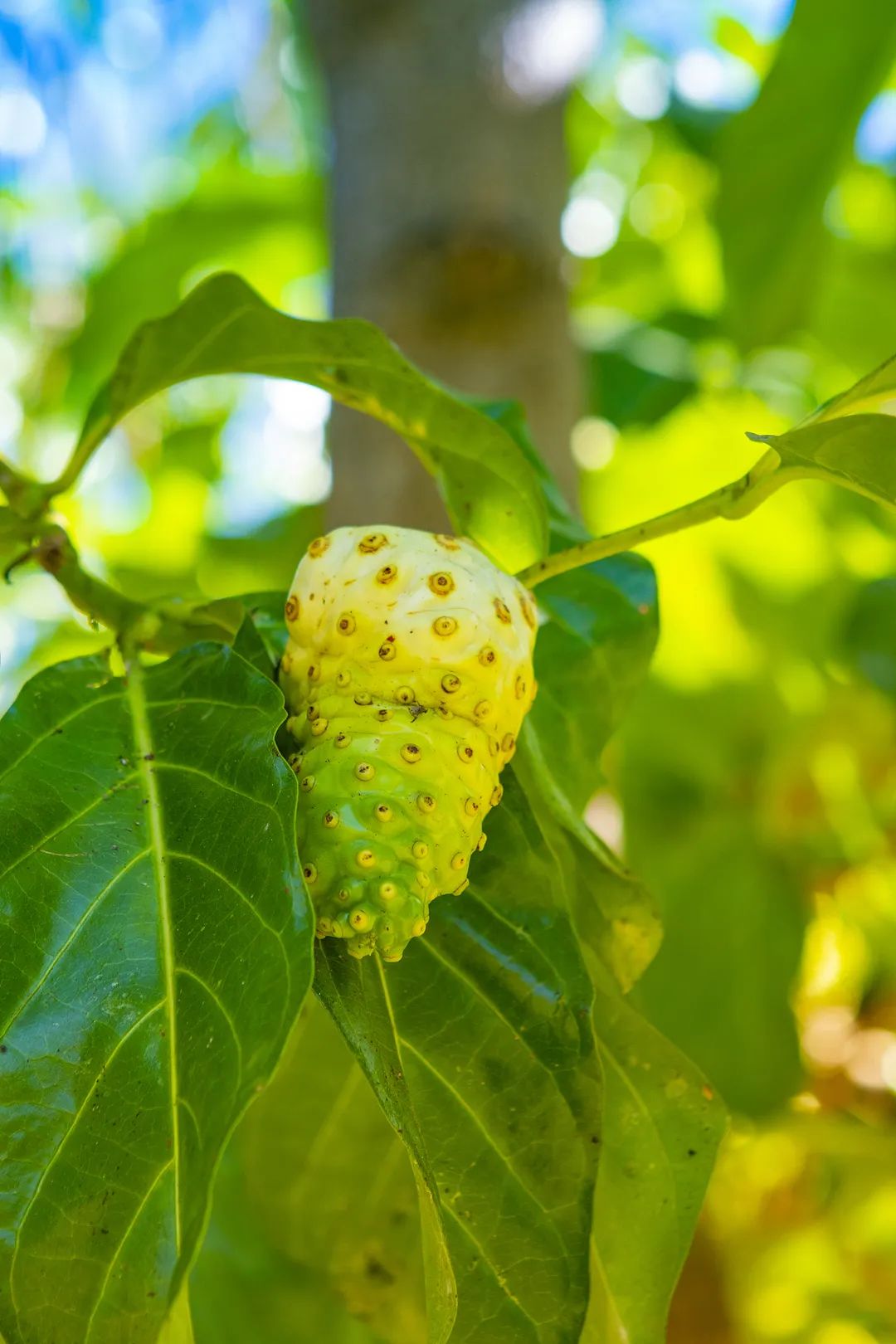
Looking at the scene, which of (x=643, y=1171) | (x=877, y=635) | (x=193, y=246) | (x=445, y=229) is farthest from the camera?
→ (x=193, y=246)

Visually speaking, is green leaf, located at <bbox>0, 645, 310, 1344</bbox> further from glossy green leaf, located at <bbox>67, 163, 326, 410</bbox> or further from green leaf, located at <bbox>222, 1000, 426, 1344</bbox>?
glossy green leaf, located at <bbox>67, 163, 326, 410</bbox>

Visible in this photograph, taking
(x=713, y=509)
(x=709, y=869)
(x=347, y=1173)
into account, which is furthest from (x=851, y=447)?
(x=709, y=869)

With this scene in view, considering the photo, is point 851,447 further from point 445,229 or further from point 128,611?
point 445,229

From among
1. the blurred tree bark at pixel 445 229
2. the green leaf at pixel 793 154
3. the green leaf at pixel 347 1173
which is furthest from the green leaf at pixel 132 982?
the green leaf at pixel 793 154

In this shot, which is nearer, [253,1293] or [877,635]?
[253,1293]

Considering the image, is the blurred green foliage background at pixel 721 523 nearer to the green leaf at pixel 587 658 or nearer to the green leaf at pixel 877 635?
the green leaf at pixel 877 635

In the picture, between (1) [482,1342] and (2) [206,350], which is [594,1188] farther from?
(2) [206,350]
